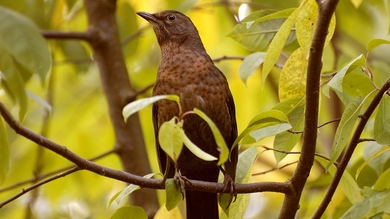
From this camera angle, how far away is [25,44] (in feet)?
9.93

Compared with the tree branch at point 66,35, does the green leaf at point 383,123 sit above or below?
below

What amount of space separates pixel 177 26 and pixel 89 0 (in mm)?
575

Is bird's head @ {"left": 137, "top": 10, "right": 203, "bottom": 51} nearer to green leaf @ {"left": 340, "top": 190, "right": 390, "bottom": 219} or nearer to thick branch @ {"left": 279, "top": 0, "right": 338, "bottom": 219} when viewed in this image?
thick branch @ {"left": 279, "top": 0, "right": 338, "bottom": 219}

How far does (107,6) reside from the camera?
14.2ft

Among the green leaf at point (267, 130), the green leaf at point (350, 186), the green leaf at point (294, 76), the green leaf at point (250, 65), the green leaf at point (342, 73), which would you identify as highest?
the green leaf at point (342, 73)

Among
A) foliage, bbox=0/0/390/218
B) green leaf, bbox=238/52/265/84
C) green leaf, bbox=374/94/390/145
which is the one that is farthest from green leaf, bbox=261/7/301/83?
green leaf, bbox=238/52/265/84

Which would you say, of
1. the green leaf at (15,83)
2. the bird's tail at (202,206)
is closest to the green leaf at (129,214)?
the green leaf at (15,83)

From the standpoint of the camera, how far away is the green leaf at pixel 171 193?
2.65 metres

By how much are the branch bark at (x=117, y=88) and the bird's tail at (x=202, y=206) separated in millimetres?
223

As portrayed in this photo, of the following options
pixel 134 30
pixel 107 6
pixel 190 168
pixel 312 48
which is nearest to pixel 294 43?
pixel 312 48

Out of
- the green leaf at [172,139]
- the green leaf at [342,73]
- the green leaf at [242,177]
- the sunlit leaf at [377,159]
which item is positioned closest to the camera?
the green leaf at [172,139]

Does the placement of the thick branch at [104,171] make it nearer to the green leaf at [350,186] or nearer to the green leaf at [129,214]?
the green leaf at [129,214]

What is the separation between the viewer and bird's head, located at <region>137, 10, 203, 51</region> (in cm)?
438

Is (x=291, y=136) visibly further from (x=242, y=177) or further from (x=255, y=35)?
(x=255, y=35)
